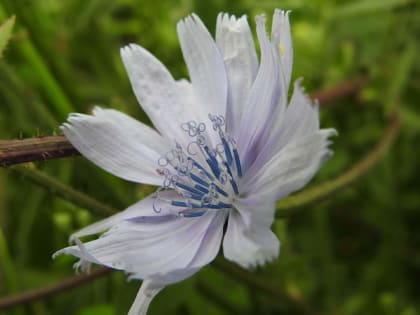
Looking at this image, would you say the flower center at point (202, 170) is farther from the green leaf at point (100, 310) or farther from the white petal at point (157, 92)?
the green leaf at point (100, 310)

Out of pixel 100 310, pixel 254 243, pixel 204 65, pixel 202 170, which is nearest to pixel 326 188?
pixel 202 170

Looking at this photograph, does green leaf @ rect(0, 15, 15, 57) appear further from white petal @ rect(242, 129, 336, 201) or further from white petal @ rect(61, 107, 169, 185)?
white petal @ rect(242, 129, 336, 201)

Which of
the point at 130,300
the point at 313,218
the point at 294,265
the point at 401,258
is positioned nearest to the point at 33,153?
the point at 130,300

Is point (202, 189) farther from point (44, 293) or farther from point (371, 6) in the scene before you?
point (371, 6)

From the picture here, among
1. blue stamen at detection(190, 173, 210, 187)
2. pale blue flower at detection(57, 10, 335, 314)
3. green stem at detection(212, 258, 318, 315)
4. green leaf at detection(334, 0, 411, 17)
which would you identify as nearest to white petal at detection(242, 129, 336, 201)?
pale blue flower at detection(57, 10, 335, 314)

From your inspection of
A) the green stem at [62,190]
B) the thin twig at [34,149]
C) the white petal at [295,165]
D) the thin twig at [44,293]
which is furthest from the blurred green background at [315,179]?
the white petal at [295,165]

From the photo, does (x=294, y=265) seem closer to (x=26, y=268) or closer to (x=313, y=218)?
(x=313, y=218)
